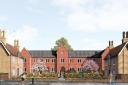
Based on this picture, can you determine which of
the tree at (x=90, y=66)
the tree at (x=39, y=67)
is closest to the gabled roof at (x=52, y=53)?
the tree at (x=39, y=67)

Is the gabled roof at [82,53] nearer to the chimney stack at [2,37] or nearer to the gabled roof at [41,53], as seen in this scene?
the gabled roof at [41,53]

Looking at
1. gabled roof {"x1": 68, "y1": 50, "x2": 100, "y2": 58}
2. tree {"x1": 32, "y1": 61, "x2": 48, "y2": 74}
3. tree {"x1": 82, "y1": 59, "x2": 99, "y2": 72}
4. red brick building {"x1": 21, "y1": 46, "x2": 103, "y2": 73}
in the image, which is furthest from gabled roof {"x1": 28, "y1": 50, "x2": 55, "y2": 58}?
tree {"x1": 82, "y1": 59, "x2": 99, "y2": 72}

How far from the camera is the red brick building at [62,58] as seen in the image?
12975 cm

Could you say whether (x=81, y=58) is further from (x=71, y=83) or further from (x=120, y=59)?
(x=71, y=83)

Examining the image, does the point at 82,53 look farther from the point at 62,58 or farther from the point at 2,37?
the point at 2,37

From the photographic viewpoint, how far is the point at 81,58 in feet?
433

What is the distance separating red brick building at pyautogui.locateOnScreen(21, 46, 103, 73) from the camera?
130 metres

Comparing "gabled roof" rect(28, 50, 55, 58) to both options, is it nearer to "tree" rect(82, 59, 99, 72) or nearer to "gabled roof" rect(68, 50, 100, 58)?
"gabled roof" rect(68, 50, 100, 58)

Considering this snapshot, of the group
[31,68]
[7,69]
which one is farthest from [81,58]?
[7,69]

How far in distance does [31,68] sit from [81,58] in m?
17.8

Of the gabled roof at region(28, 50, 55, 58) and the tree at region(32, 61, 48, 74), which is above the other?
the gabled roof at region(28, 50, 55, 58)

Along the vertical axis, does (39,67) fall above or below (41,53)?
below

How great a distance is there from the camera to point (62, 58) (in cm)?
13000

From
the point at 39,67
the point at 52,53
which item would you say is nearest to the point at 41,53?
the point at 52,53
